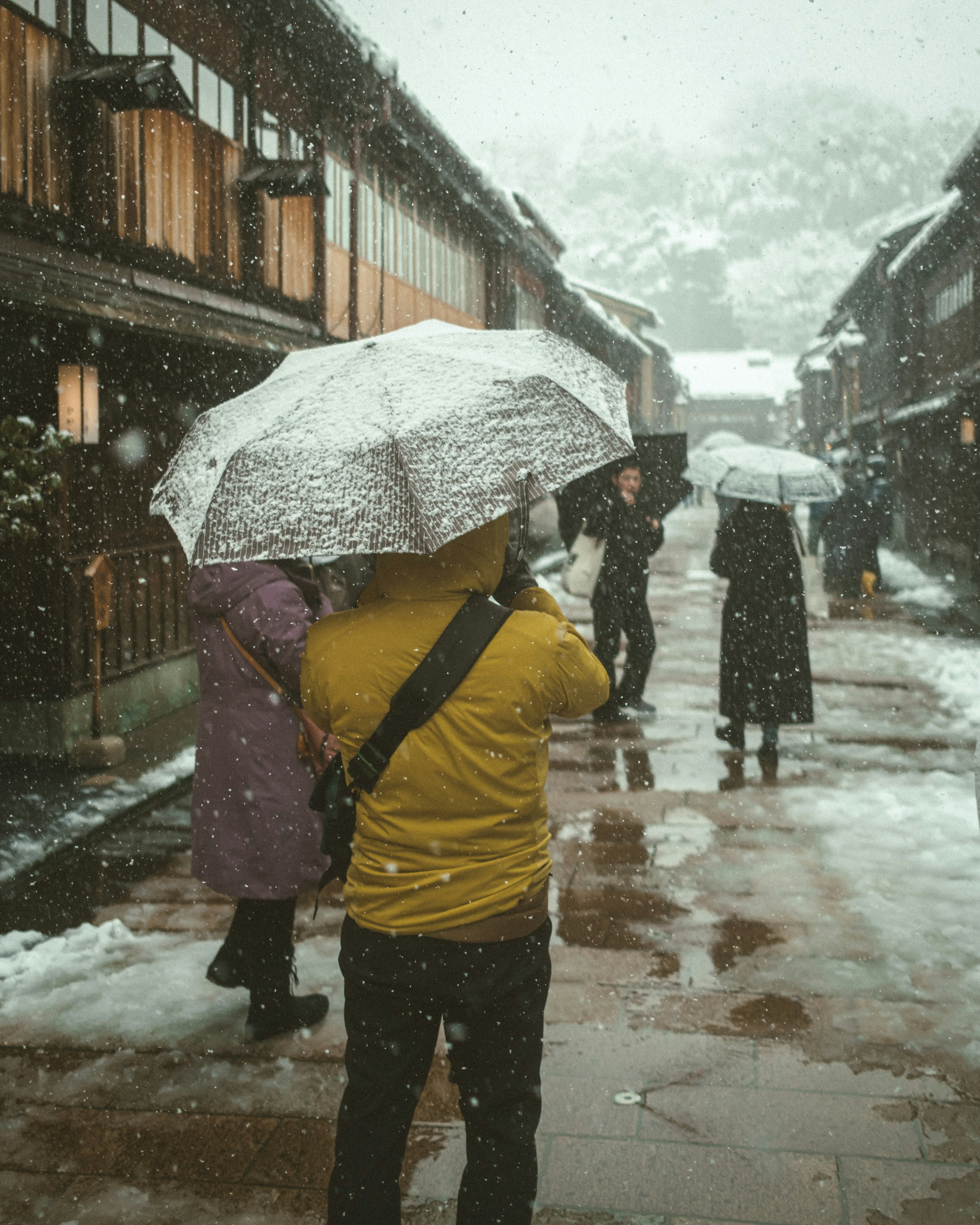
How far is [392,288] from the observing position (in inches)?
592

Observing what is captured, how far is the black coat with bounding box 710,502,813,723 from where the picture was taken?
273 inches

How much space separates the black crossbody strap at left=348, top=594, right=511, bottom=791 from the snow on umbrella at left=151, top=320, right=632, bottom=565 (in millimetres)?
191

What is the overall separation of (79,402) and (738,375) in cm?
6439

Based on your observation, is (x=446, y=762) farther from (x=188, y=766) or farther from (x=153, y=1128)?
(x=188, y=766)

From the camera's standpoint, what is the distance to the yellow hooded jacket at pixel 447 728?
6.93 feet

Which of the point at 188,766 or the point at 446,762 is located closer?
the point at 446,762

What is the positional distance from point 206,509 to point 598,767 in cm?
535

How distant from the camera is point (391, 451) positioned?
206 cm

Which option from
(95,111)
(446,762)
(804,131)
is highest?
(804,131)

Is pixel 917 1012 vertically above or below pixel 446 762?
below

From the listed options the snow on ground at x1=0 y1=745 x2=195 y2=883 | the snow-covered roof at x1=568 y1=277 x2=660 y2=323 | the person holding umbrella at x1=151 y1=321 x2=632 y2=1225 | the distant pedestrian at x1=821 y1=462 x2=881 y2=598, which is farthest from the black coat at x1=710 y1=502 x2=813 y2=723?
the snow-covered roof at x1=568 y1=277 x2=660 y2=323

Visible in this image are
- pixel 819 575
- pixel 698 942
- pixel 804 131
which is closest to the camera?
pixel 698 942

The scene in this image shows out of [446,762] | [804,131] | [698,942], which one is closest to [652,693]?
[698,942]

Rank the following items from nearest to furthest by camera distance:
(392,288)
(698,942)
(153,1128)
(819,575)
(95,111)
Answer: (153,1128) < (698,942) < (819,575) < (95,111) < (392,288)
